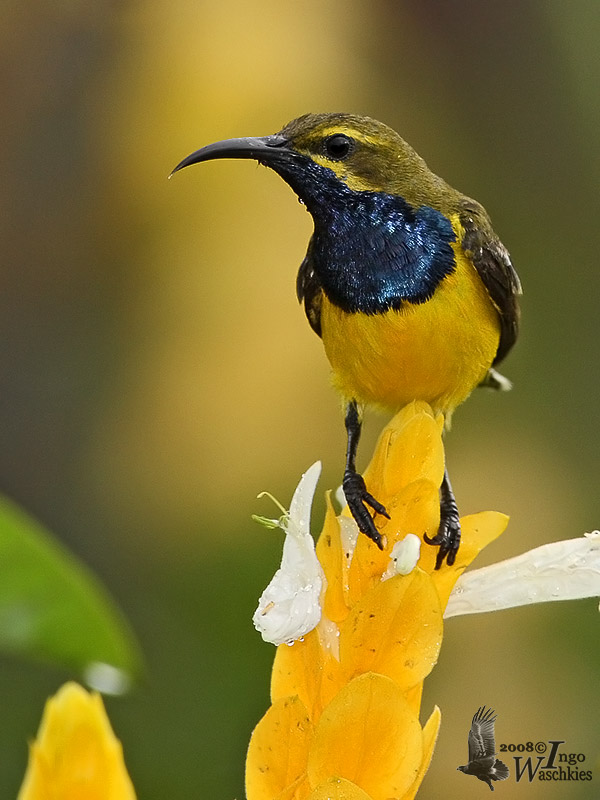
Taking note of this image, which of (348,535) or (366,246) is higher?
(366,246)

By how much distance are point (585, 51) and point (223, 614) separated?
2.45 feet

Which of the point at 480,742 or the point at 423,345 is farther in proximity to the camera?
the point at 423,345

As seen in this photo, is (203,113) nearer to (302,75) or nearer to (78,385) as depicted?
(302,75)

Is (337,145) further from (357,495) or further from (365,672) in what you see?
(365,672)

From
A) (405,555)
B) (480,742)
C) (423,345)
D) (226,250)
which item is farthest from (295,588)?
(226,250)

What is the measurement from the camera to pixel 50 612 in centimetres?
37

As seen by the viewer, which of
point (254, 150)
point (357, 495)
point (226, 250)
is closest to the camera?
point (357, 495)

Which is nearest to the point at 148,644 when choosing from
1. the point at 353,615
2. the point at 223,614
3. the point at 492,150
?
the point at 223,614

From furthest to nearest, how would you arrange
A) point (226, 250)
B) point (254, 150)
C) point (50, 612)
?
1. point (226, 250)
2. point (254, 150)
3. point (50, 612)

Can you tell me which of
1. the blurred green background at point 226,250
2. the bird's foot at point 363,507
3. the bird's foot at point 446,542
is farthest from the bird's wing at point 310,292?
the blurred green background at point 226,250

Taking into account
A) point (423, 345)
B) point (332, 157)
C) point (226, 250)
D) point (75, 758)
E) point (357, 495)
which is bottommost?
point (75, 758)

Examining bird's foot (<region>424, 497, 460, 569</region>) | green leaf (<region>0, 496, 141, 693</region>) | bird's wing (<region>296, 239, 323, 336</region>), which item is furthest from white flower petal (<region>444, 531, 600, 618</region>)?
bird's wing (<region>296, 239, 323, 336</region>)

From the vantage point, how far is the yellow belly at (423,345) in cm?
64

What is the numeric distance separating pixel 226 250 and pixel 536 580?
91 cm
